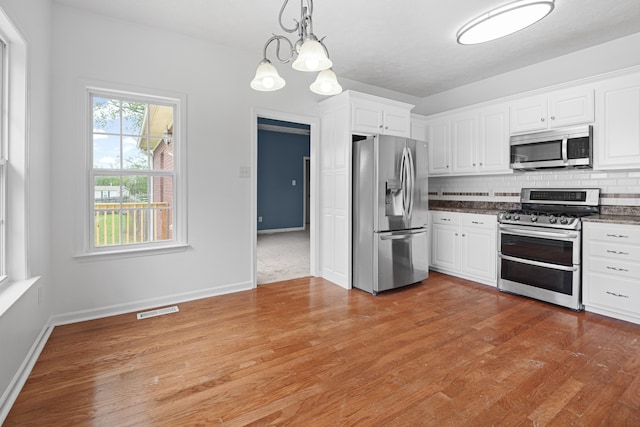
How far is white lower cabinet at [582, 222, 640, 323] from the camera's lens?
2742 mm

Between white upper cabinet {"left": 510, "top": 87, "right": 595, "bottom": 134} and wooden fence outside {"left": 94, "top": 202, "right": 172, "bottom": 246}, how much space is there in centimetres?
406

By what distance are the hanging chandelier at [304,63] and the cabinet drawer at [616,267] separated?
2884 mm

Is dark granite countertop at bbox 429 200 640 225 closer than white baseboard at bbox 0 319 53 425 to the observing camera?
No

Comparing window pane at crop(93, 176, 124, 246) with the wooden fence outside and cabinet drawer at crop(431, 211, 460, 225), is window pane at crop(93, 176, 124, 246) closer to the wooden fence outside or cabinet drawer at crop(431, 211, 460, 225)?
the wooden fence outside

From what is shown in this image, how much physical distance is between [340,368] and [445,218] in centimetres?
287

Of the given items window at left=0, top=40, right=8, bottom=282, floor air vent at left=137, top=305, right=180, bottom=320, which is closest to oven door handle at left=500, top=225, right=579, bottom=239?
floor air vent at left=137, top=305, right=180, bottom=320

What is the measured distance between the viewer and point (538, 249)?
3.29 metres

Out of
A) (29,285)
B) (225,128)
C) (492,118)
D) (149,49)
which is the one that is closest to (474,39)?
(492,118)

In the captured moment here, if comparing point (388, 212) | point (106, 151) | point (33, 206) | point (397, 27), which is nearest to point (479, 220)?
point (388, 212)

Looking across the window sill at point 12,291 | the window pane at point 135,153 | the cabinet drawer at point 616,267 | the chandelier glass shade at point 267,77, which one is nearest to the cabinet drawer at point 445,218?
the cabinet drawer at point 616,267

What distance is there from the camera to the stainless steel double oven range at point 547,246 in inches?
120

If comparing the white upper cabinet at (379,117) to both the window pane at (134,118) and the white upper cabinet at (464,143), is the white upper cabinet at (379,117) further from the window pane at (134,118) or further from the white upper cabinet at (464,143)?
the window pane at (134,118)

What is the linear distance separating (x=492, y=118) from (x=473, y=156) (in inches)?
20.0

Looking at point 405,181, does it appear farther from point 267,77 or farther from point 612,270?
point 267,77
